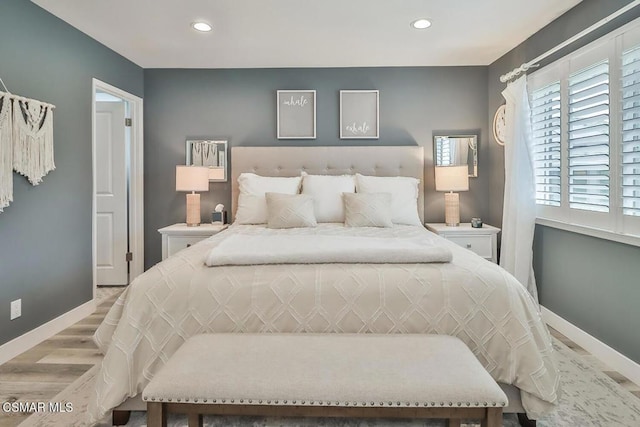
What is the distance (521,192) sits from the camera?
3.20 metres

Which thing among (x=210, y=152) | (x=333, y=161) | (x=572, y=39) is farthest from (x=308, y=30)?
(x=572, y=39)

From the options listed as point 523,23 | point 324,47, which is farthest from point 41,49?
point 523,23

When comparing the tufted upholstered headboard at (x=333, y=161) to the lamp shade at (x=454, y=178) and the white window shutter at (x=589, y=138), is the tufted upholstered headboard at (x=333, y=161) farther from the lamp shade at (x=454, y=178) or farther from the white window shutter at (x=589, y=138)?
the white window shutter at (x=589, y=138)

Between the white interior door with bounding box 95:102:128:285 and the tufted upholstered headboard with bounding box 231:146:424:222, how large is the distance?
1.26m

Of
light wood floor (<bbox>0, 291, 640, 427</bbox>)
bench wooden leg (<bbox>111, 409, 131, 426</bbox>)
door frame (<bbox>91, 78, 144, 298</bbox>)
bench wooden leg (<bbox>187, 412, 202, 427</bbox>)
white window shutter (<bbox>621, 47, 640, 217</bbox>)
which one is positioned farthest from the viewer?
door frame (<bbox>91, 78, 144, 298</bbox>)

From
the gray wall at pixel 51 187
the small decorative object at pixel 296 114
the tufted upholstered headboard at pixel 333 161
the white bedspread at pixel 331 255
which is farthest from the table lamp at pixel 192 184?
the white bedspread at pixel 331 255

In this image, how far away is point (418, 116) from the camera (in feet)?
13.7

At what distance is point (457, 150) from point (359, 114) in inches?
45.5

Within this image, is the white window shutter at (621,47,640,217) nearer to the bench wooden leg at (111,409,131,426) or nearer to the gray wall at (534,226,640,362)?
the gray wall at (534,226,640,362)

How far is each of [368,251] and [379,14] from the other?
6.43 feet

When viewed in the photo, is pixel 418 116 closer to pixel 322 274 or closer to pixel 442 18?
pixel 442 18

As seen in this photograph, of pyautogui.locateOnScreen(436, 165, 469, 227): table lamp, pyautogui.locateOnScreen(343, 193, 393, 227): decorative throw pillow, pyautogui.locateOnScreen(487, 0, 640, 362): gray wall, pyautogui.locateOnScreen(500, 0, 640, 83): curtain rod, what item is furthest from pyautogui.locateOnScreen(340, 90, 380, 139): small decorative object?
pyautogui.locateOnScreen(487, 0, 640, 362): gray wall

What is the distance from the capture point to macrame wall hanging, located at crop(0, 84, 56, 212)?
2398 millimetres

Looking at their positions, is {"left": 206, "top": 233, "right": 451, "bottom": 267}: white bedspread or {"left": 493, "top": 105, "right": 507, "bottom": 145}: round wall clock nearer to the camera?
{"left": 206, "top": 233, "right": 451, "bottom": 267}: white bedspread
